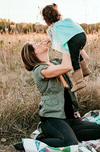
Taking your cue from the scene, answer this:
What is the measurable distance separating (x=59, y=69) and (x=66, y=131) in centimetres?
63

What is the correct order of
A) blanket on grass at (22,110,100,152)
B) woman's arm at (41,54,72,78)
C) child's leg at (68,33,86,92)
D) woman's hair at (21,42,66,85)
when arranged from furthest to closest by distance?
1. woman's hair at (21,42,66,85)
2. child's leg at (68,33,86,92)
3. woman's arm at (41,54,72,78)
4. blanket on grass at (22,110,100,152)

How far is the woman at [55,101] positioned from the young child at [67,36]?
0.49ft

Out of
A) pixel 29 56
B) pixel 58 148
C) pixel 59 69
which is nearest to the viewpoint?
pixel 58 148

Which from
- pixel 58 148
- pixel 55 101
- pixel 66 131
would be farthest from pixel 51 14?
pixel 58 148

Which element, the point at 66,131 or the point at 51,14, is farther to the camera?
the point at 51,14

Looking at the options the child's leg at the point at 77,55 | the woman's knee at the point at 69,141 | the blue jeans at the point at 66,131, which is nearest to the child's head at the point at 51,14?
the child's leg at the point at 77,55

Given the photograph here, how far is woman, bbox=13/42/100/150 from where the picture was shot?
6.61 ft

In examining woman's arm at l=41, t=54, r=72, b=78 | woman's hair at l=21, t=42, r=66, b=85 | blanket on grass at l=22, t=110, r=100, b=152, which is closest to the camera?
blanket on grass at l=22, t=110, r=100, b=152

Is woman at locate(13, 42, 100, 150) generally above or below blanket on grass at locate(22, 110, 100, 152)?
above

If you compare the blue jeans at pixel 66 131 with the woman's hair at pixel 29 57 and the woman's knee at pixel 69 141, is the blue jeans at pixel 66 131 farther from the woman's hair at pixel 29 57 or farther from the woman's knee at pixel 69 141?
the woman's hair at pixel 29 57

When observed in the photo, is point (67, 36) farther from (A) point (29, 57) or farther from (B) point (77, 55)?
(A) point (29, 57)

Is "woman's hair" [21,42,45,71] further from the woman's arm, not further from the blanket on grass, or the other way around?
the blanket on grass

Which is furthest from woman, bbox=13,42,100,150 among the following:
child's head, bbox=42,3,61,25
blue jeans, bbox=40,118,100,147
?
child's head, bbox=42,3,61,25

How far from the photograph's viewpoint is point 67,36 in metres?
2.09
